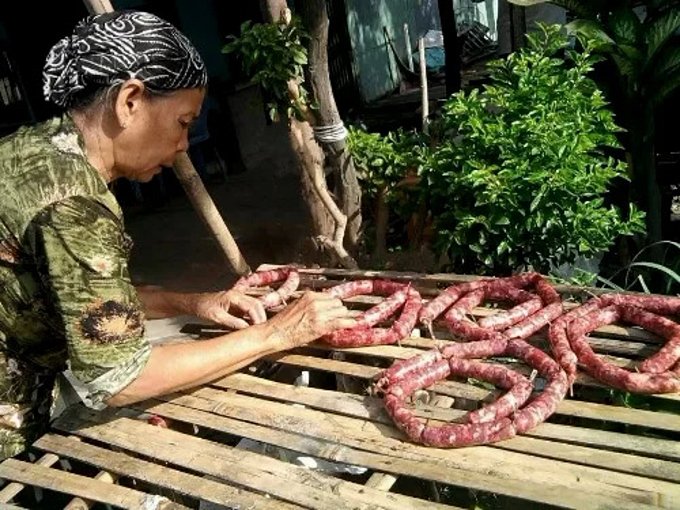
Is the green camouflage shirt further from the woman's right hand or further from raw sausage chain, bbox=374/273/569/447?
raw sausage chain, bbox=374/273/569/447

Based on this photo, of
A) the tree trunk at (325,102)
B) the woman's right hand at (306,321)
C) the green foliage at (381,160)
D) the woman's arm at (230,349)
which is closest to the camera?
the woman's arm at (230,349)

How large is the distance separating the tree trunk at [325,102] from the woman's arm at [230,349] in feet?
5.07

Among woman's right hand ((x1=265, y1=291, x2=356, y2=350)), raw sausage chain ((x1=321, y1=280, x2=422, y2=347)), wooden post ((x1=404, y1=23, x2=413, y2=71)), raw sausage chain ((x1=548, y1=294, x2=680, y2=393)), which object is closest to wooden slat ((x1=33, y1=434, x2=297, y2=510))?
woman's right hand ((x1=265, y1=291, x2=356, y2=350))

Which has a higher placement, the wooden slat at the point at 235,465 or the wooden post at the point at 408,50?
the wooden post at the point at 408,50

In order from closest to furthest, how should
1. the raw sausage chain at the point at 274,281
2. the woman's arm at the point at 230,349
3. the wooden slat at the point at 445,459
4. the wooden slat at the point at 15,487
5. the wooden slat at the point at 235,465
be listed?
the wooden slat at the point at 445,459, the wooden slat at the point at 235,465, the woman's arm at the point at 230,349, the wooden slat at the point at 15,487, the raw sausage chain at the point at 274,281

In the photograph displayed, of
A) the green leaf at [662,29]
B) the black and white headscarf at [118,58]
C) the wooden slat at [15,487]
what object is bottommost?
the wooden slat at [15,487]

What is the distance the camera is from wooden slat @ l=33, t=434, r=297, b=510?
7.26ft

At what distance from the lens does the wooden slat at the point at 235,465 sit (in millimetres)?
2115

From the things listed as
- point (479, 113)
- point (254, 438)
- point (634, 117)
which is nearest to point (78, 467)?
point (254, 438)

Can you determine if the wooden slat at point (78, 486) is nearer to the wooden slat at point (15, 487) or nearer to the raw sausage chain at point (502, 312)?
the wooden slat at point (15, 487)

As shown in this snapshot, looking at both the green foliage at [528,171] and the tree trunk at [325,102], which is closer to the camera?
the green foliage at [528,171]

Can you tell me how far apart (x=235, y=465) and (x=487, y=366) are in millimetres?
984

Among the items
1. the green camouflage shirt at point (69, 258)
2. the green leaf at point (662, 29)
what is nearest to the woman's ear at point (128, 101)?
the green camouflage shirt at point (69, 258)

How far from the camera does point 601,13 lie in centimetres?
443
